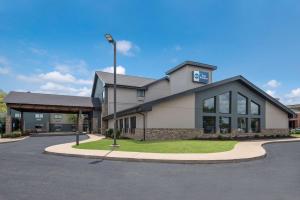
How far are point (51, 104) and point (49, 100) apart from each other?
1.90 m

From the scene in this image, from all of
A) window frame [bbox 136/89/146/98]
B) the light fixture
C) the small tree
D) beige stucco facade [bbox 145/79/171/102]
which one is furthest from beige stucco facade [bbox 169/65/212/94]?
the small tree

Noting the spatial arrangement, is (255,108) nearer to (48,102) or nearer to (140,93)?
(140,93)

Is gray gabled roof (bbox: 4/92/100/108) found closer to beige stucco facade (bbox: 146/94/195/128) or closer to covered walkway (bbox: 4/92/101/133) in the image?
covered walkway (bbox: 4/92/101/133)

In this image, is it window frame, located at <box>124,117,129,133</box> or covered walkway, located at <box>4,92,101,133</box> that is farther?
covered walkway, located at <box>4,92,101,133</box>

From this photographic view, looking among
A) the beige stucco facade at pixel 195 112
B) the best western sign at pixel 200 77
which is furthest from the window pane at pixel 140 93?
the best western sign at pixel 200 77

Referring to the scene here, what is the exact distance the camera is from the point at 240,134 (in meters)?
26.4

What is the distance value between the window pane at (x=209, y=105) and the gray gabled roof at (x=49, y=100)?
18233 millimetres

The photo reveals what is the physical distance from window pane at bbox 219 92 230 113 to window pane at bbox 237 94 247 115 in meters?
1.55

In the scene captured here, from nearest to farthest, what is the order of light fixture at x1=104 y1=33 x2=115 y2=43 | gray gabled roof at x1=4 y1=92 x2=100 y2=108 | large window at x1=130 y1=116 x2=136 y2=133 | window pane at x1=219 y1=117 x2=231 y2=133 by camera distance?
light fixture at x1=104 y1=33 x2=115 y2=43 → large window at x1=130 y1=116 x2=136 y2=133 → window pane at x1=219 y1=117 x2=231 y2=133 → gray gabled roof at x1=4 y1=92 x2=100 y2=108

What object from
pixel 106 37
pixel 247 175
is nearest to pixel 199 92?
Answer: pixel 106 37

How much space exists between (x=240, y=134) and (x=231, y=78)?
6.24 metres

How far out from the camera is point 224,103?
25.8 meters

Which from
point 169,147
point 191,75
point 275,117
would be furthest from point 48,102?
point 275,117

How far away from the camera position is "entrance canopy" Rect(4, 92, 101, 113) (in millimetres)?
32281
